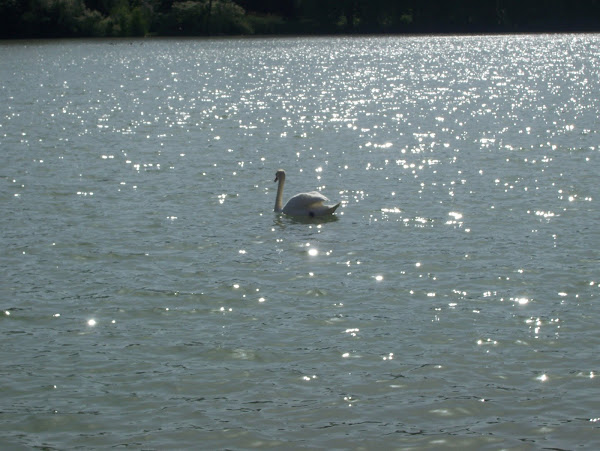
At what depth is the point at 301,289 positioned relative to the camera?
14.6 m

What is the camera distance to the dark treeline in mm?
126125

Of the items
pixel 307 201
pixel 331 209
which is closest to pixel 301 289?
pixel 331 209

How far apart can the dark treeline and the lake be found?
95.6 m

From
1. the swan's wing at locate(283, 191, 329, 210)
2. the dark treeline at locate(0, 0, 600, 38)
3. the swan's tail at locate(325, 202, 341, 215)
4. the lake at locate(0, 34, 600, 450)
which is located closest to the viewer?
the lake at locate(0, 34, 600, 450)

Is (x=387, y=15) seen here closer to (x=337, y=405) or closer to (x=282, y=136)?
(x=282, y=136)

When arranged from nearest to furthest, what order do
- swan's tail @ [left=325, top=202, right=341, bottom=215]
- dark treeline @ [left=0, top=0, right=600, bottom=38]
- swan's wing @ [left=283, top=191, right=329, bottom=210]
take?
swan's tail @ [left=325, top=202, right=341, bottom=215] → swan's wing @ [left=283, top=191, right=329, bottom=210] → dark treeline @ [left=0, top=0, right=600, bottom=38]

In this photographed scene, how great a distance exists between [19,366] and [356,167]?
15847 mm

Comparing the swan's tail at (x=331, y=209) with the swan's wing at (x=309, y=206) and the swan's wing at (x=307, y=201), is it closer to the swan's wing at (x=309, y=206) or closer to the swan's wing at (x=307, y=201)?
the swan's wing at (x=309, y=206)

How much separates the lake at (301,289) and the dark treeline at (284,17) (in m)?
95.6

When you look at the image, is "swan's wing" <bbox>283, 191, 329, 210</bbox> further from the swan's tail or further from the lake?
the lake

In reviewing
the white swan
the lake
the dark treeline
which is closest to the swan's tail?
the white swan

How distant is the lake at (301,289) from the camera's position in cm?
1019

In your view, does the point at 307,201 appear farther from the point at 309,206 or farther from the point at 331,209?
the point at 331,209

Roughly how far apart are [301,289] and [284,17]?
137 meters
